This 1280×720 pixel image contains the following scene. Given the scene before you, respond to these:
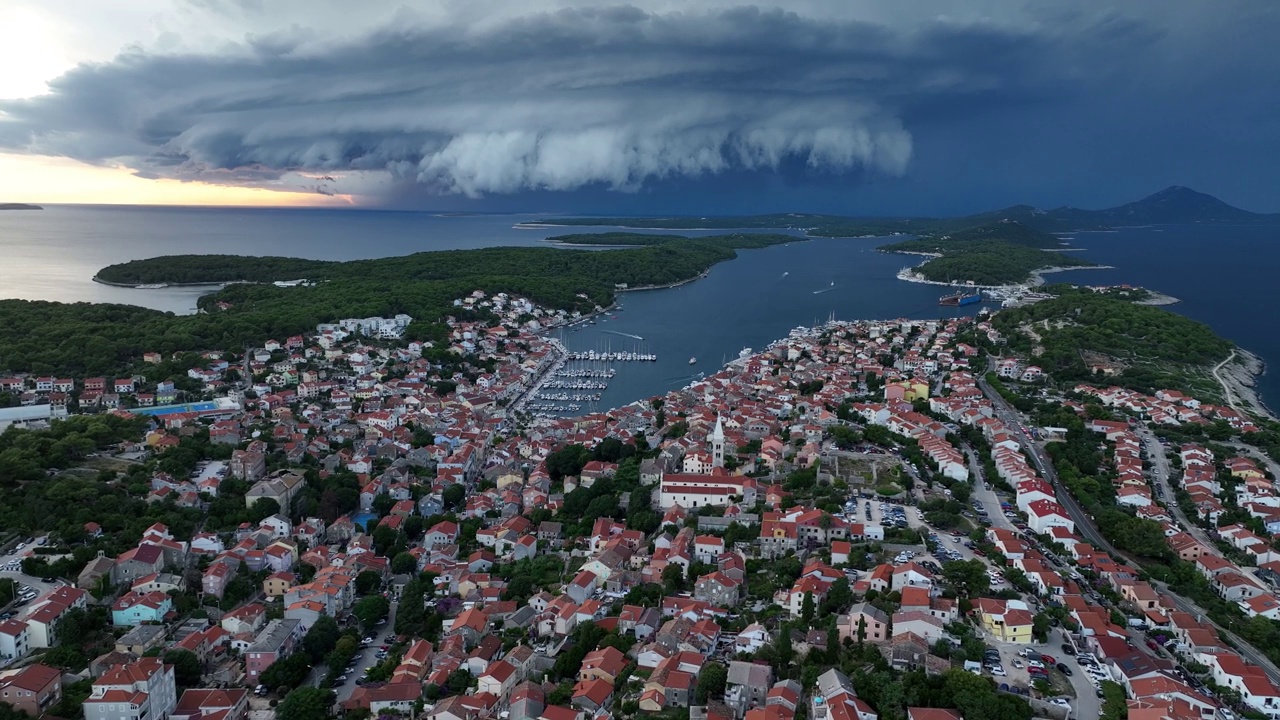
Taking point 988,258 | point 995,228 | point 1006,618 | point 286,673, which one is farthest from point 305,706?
point 995,228

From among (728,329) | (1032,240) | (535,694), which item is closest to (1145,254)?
(1032,240)

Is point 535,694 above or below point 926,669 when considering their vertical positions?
below

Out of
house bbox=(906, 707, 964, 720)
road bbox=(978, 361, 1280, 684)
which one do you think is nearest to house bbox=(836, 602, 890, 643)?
house bbox=(906, 707, 964, 720)

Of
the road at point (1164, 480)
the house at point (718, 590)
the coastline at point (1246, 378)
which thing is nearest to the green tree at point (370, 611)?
the house at point (718, 590)

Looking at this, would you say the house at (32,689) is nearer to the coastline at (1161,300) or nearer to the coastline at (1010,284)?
the coastline at (1161,300)

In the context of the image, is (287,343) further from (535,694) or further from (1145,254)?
(1145,254)

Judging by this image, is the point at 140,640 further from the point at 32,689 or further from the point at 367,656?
the point at 367,656

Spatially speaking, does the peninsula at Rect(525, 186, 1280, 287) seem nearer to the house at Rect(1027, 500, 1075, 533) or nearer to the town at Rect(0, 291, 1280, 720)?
the town at Rect(0, 291, 1280, 720)
